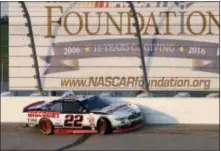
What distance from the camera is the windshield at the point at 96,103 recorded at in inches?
615

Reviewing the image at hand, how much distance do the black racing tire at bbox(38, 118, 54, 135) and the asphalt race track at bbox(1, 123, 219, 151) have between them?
0.16 m

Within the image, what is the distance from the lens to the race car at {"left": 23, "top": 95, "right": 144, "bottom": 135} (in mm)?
15172

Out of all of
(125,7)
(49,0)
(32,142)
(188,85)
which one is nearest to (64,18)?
(49,0)

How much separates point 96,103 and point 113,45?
10.4 ft

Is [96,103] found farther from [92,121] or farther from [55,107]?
[55,107]

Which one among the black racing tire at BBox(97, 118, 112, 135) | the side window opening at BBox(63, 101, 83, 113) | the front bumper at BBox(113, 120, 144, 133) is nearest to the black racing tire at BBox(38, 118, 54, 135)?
the side window opening at BBox(63, 101, 83, 113)

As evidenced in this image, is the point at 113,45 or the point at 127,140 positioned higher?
the point at 113,45

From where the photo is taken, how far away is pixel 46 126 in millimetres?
15648

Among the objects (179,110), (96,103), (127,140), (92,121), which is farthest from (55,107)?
(179,110)

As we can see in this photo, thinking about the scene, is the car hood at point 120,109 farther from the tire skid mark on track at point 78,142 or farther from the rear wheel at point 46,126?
→ the rear wheel at point 46,126

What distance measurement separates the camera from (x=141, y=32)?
18297mm

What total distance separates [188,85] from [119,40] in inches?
98.4

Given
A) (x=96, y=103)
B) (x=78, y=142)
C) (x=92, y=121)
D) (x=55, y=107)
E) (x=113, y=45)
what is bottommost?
(x=78, y=142)

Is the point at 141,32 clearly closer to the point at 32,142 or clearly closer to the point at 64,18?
the point at 64,18
